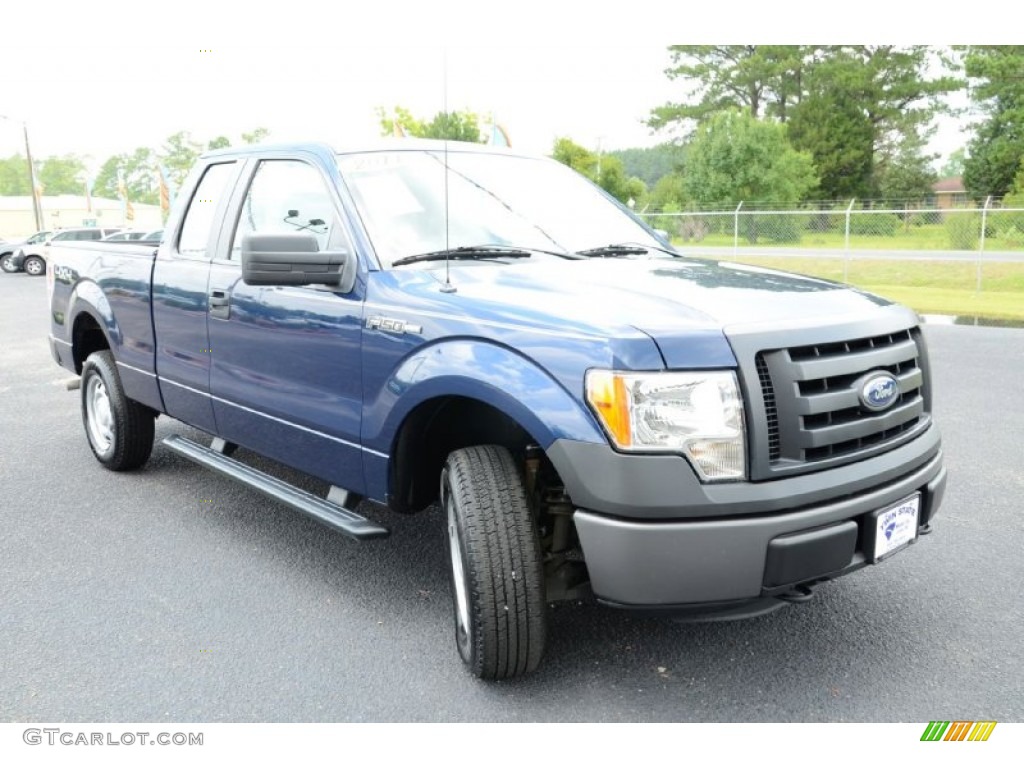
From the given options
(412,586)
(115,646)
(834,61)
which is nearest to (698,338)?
(412,586)

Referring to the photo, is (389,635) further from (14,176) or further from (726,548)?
(14,176)

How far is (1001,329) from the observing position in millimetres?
A: 11859

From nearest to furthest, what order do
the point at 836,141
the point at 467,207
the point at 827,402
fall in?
the point at 827,402
the point at 467,207
the point at 836,141

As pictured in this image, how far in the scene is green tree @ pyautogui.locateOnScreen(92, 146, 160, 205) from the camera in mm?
86875

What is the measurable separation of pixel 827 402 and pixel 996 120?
4668cm

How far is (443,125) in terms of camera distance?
2984mm

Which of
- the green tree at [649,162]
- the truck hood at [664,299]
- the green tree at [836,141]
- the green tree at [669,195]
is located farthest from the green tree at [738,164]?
the truck hood at [664,299]

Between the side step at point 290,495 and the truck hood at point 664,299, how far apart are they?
3.25 ft

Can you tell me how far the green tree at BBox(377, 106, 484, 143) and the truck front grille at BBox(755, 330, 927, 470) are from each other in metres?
1.29

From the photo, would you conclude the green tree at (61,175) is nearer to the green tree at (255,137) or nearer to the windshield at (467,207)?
the green tree at (255,137)

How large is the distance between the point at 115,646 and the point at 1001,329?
1182 cm

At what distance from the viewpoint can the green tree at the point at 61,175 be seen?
4510 inches

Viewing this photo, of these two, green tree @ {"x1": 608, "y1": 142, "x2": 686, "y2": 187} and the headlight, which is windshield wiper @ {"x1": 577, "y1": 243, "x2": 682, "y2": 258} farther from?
green tree @ {"x1": 608, "y1": 142, "x2": 686, "y2": 187}

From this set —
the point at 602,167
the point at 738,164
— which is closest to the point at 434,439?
the point at 738,164
